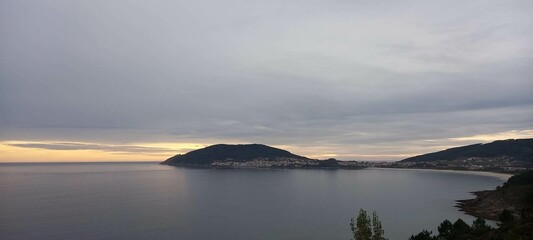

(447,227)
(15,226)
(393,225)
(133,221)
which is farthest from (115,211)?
(447,227)

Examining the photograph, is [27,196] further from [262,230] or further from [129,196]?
[262,230]

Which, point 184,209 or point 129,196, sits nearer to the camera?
point 184,209

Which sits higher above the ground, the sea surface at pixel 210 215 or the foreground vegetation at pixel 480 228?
the foreground vegetation at pixel 480 228

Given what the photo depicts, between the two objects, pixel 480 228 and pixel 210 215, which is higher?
pixel 480 228

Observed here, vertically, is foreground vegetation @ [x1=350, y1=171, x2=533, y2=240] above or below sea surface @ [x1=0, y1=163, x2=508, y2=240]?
above

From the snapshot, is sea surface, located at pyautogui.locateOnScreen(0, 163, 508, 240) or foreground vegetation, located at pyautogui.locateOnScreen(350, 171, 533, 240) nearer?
foreground vegetation, located at pyautogui.locateOnScreen(350, 171, 533, 240)

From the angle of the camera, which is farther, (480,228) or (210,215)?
(210,215)

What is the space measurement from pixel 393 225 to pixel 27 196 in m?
123

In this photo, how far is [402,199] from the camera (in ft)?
443

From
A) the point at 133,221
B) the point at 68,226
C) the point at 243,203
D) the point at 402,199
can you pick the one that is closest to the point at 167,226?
the point at 133,221

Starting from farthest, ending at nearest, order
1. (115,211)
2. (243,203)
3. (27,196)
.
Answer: (27,196), (243,203), (115,211)

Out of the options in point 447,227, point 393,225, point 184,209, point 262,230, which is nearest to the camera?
point 447,227

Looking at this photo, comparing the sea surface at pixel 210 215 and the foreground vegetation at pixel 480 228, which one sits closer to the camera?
the foreground vegetation at pixel 480 228

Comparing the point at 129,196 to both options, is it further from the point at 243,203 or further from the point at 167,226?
the point at 167,226
